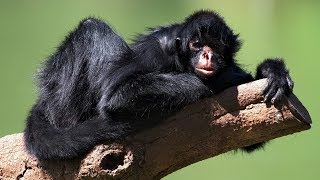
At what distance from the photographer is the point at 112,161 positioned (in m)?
3.61

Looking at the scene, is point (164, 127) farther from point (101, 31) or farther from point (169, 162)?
point (101, 31)

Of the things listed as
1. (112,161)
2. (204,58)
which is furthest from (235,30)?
(112,161)

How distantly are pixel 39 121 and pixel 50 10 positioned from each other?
7.90 meters

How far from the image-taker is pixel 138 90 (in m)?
3.68

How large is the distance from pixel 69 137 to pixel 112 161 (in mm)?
305

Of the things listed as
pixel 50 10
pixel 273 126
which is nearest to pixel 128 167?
pixel 273 126

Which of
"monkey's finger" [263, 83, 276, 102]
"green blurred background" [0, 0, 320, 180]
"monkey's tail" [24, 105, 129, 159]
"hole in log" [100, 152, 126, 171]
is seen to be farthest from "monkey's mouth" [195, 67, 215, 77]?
"green blurred background" [0, 0, 320, 180]

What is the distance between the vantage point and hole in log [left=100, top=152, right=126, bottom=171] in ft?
11.7

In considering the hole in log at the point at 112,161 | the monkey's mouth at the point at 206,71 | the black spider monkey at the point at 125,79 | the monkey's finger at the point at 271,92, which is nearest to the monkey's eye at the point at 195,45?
the black spider monkey at the point at 125,79

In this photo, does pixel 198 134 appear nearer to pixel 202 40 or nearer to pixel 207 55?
pixel 207 55

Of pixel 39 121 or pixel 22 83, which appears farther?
pixel 22 83

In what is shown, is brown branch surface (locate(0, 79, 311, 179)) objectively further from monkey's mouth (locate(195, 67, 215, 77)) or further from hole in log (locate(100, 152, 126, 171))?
monkey's mouth (locate(195, 67, 215, 77))

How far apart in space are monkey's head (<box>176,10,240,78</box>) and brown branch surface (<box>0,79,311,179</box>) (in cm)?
38

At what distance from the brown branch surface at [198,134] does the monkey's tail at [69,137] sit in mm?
53
